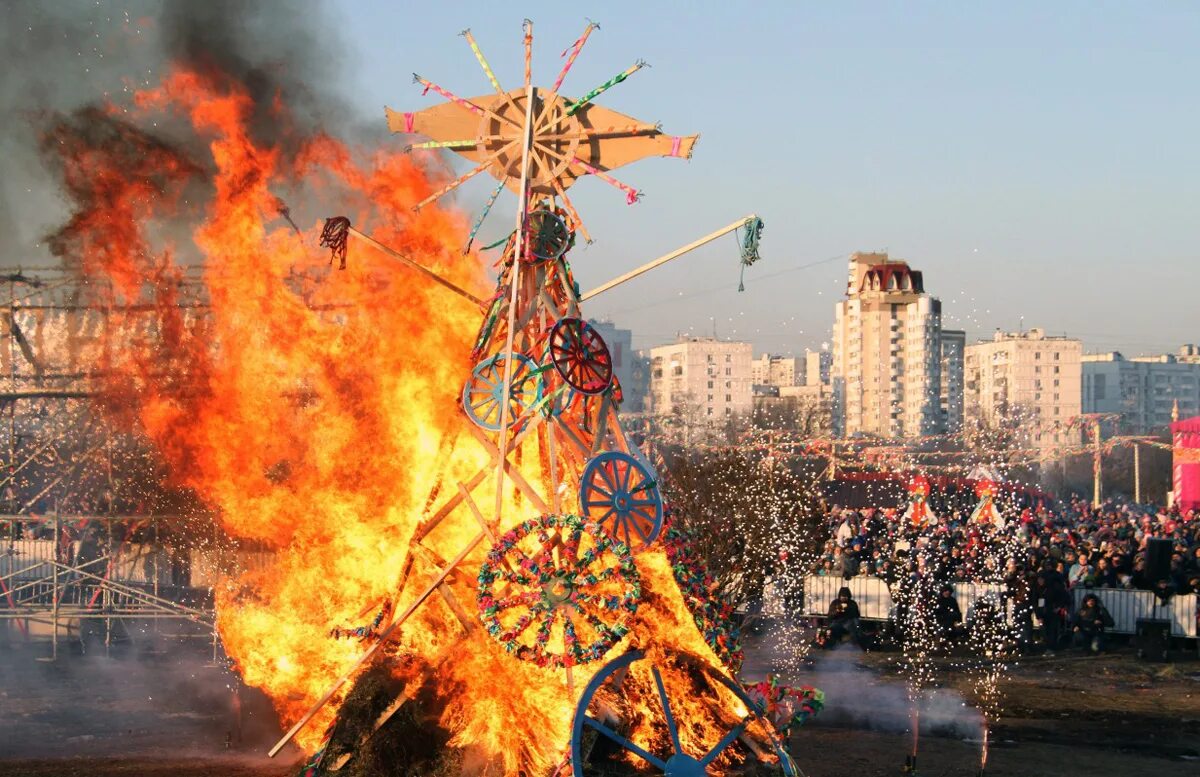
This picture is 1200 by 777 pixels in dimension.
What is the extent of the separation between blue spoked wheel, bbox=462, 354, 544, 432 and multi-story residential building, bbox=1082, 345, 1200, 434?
173110 millimetres

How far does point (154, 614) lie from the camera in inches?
1085

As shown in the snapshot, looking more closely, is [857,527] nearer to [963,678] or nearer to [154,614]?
[963,678]

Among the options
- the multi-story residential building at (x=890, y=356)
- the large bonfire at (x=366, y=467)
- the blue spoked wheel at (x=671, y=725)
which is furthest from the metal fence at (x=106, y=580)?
the multi-story residential building at (x=890, y=356)

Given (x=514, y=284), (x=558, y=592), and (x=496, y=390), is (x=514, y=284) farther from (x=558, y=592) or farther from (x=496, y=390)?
(x=558, y=592)

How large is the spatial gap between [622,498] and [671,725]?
2289mm

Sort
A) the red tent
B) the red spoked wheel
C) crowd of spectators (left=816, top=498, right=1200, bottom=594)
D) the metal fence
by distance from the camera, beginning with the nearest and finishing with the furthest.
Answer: the red spoked wheel → the metal fence → crowd of spectators (left=816, top=498, right=1200, bottom=594) → the red tent

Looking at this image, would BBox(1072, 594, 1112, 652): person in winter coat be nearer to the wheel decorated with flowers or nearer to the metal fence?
the metal fence

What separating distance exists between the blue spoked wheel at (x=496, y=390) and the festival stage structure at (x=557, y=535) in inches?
0.8

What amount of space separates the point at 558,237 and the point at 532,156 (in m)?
1.01

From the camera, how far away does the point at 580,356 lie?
14156 millimetres

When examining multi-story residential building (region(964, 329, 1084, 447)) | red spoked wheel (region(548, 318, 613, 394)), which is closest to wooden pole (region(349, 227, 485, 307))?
red spoked wheel (region(548, 318, 613, 394))

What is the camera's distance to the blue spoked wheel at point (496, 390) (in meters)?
14.4

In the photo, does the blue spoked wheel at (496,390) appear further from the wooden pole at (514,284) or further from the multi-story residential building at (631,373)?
the multi-story residential building at (631,373)

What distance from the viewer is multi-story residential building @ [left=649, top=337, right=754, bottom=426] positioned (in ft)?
563
